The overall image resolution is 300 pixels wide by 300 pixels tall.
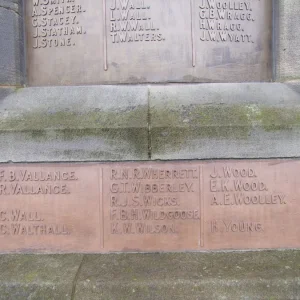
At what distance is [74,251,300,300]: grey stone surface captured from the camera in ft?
8.51

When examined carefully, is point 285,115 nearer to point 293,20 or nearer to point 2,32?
point 293,20

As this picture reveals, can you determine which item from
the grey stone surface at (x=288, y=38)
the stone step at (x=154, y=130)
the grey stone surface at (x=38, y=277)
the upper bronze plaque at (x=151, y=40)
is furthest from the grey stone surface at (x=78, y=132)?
the grey stone surface at (x=288, y=38)

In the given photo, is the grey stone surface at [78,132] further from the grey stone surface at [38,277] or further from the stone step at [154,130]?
the grey stone surface at [38,277]

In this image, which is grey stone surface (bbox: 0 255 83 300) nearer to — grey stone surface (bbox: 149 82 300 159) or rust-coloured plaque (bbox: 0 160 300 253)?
rust-coloured plaque (bbox: 0 160 300 253)

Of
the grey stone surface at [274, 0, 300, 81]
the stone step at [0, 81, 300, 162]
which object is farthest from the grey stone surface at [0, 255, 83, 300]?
the grey stone surface at [274, 0, 300, 81]

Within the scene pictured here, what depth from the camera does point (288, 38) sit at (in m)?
3.54

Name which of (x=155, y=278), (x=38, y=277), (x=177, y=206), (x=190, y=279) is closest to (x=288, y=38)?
(x=177, y=206)

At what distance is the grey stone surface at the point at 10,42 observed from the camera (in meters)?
3.56

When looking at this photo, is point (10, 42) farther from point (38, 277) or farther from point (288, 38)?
point (288, 38)

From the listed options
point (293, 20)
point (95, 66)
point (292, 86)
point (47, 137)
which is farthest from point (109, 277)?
point (293, 20)

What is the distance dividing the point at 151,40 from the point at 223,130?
1.34 meters

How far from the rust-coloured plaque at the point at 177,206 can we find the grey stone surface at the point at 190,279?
0.65 feet

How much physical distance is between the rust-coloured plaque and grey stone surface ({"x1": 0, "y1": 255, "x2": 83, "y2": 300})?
275 millimetres

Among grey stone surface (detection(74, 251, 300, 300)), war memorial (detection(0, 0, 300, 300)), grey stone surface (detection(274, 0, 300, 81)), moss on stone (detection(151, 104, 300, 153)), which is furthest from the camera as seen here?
grey stone surface (detection(274, 0, 300, 81))
